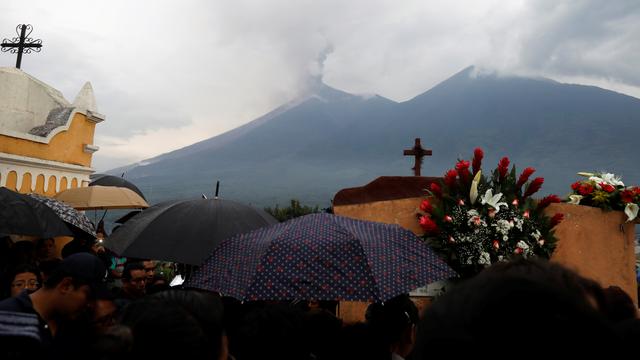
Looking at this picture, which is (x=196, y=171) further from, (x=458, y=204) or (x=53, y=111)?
(x=458, y=204)

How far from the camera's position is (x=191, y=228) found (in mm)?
5004

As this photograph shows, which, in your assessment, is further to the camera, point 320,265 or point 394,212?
point 394,212

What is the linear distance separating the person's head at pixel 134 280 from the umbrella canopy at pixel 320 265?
1.71 metres

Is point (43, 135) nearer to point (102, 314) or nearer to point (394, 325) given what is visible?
point (102, 314)

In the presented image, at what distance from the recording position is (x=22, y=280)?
4.59 metres

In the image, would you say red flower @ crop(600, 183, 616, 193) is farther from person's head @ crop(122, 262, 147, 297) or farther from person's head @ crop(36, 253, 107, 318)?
person's head @ crop(36, 253, 107, 318)

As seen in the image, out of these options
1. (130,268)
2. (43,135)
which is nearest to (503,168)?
(130,268)

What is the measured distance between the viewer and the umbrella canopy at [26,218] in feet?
16.9

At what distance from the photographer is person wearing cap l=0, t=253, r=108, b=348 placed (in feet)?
9.54

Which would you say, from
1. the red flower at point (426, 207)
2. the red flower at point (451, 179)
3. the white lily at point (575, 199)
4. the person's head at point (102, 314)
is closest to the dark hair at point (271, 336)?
the person's head at point (102, 314)

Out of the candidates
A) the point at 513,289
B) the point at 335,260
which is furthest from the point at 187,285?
the point at 513,289

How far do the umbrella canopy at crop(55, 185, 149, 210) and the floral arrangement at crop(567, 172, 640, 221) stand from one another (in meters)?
7.65

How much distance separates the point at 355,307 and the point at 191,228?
114 inches

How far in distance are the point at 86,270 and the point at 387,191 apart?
539 cm
